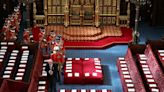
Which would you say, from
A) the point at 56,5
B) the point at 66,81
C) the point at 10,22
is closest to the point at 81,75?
the point at 66,81

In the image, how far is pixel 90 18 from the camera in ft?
70.8

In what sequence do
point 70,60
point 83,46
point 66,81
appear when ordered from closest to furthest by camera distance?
point 66,81 < point 70,60 < point 83,46

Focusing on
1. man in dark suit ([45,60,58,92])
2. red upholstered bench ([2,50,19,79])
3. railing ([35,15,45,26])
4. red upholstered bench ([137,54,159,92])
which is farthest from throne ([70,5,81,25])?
man in dark suit ([45,60,58,92])

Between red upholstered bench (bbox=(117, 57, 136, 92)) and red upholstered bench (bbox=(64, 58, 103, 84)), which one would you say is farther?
red upholstered bench (bbox=(64, 58, 103, 84))

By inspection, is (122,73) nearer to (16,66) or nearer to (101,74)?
(101,74)

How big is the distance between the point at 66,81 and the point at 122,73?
2.17 meters

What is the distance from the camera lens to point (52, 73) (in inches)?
611

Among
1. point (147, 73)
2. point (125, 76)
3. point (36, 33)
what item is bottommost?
point (125, 76)

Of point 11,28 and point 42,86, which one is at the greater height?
point 11,28

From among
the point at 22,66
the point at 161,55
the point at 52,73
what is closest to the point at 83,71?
the point at 52,73

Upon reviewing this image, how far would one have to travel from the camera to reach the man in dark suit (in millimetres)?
15555

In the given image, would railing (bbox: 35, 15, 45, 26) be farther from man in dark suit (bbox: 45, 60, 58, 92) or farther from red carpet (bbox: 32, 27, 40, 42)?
man in dark suit (bbox: 45, 60, 58, 92)

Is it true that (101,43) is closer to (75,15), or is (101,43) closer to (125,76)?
(75,15)

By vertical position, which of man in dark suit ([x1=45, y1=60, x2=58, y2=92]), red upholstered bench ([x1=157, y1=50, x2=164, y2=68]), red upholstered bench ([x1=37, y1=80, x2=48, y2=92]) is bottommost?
red upholstered bench ([x1=37, y1=80, x2=48, y2=92])
